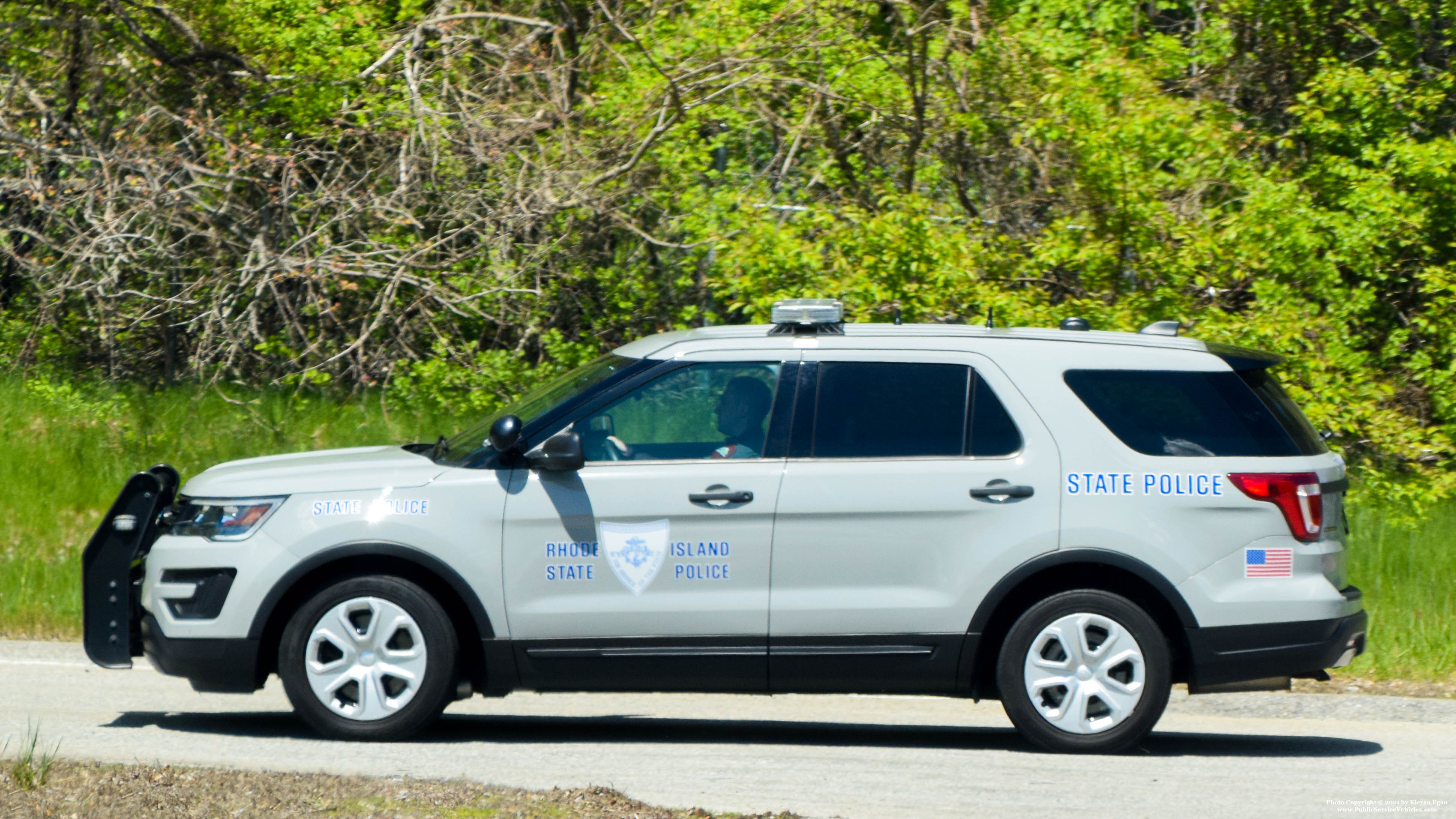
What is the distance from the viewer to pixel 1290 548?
6.09 meters

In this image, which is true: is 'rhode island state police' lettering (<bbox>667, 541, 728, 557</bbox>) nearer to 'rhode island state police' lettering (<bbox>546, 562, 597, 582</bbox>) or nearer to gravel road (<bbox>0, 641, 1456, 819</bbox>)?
'rhode island state police' lettering (<bbox>546, 562, 597, 582</bbox>)

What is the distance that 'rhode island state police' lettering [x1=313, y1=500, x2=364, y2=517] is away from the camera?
20.0 feet

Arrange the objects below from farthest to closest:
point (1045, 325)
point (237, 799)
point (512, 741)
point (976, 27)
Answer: point (976, 27) < point (1045, 325) < point (512, 741) < point (237, 799)

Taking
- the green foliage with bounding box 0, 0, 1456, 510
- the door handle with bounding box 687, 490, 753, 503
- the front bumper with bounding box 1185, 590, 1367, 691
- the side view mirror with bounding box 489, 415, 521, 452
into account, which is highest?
the green foliage with bounding box 0, 0, 1456, 510

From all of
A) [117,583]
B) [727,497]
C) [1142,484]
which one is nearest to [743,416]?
[727,497]

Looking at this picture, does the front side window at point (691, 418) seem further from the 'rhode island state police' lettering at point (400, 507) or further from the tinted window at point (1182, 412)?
the tinted window at point (1182, 412)

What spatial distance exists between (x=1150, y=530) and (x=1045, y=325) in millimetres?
5218

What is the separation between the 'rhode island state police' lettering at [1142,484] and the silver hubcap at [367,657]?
8.96 feet

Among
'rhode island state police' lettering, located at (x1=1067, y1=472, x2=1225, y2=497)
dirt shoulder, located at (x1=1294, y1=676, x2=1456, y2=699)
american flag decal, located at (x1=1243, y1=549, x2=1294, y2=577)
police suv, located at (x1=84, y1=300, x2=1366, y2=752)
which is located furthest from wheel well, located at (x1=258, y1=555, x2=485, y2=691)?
dirt shoulder, located at (x1=1294, y1=676, x2=1456, y2=699)

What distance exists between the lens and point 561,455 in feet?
19.7

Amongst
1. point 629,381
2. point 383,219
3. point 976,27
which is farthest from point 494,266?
point 629,381

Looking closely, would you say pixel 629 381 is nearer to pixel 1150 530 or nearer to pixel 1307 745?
pixel 1150 530

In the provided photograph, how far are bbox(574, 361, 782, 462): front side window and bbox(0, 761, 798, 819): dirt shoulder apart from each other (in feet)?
4.84

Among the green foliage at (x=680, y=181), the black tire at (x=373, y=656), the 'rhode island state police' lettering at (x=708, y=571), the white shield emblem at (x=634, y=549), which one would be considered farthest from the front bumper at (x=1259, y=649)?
the green foliage at (x=680, y=181)
